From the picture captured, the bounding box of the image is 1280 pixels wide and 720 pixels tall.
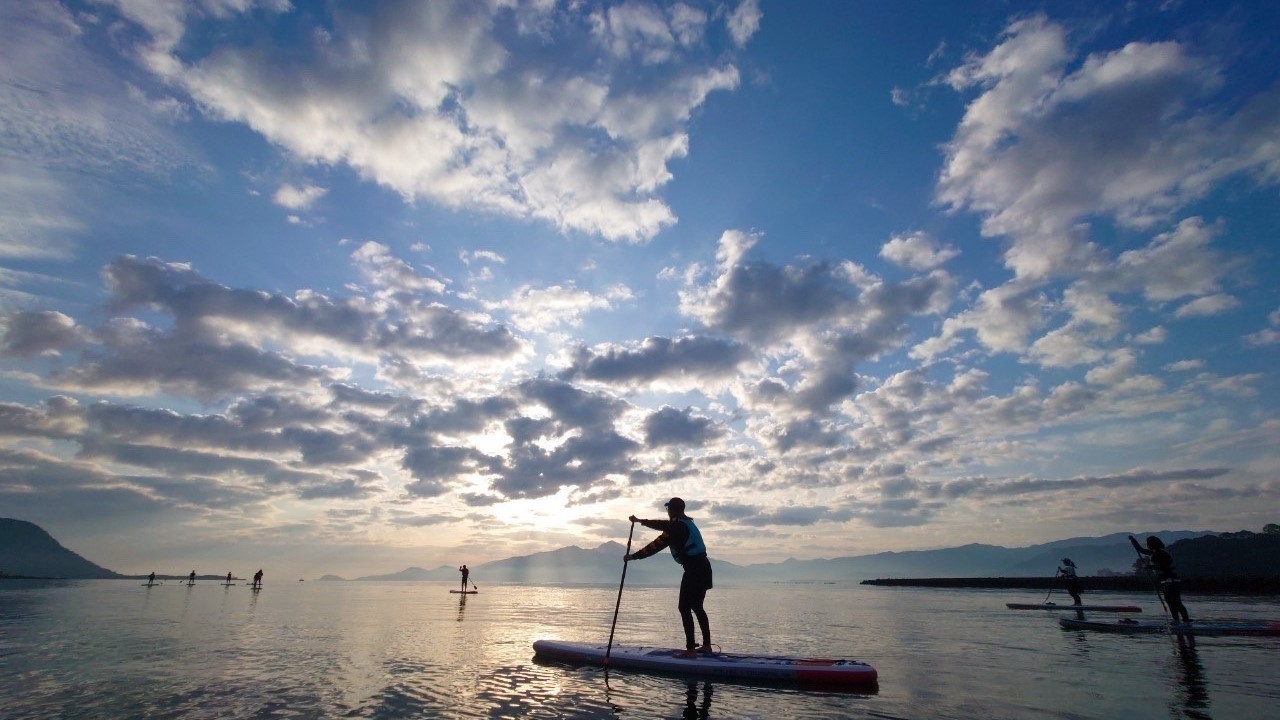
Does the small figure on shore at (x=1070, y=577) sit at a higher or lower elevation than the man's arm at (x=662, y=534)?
lower

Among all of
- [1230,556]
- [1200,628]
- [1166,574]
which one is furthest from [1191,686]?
[1230,556]

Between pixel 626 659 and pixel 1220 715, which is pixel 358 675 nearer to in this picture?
pixel 626 659

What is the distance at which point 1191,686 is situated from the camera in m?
10.8

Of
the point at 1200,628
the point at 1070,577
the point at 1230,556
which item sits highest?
the point at 1070,577

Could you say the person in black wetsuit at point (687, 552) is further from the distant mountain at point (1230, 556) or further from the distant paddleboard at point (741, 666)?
the distant mountain at point (1230, 556)

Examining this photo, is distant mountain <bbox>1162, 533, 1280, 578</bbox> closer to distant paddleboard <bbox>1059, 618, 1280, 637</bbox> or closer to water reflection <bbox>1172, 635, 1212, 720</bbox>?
distant paddleboard <bbox>1059, 618, 1280, 637</bbox>

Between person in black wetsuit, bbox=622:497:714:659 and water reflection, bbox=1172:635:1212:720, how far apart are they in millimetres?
8159

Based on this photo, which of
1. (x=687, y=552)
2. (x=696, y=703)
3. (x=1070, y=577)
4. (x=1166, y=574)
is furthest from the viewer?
(x=1070, y=577)

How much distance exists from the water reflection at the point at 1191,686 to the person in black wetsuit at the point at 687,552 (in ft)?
26.8

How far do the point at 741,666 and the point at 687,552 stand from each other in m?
2.74

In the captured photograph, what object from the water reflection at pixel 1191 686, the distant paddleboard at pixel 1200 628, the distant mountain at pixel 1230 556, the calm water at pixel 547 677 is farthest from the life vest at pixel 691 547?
the distant mountain at pixel 1230 556

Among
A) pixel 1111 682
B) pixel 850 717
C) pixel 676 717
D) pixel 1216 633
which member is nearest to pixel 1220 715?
pixel 1111 682

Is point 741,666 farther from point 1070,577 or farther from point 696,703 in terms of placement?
point 1070,577

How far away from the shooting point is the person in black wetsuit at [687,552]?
13.4 m
